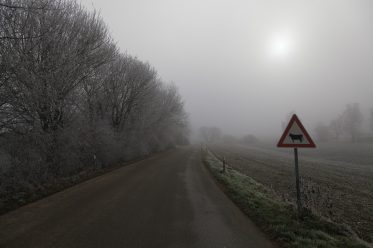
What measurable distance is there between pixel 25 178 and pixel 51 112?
158 inches

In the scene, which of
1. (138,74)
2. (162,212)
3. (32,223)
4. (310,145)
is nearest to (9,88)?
(32,223)

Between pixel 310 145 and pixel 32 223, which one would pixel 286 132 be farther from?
pixel 32 223

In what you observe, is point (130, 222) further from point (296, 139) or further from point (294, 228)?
point (296, 139)

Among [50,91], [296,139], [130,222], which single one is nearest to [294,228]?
[296,139]

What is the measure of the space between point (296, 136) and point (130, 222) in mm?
5209

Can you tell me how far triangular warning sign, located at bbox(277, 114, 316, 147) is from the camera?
589 cm

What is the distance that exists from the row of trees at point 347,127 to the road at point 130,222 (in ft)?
290

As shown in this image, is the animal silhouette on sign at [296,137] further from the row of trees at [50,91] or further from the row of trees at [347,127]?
the row of trees at [347,127]

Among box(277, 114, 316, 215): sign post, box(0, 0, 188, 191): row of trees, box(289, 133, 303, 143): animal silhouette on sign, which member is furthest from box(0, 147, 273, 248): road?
box(0, 0, 188, 191): row of trees

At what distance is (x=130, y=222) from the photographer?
540cm

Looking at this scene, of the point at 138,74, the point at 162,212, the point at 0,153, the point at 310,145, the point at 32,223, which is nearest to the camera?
the point at 32,223

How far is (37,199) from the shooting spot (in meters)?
7.67

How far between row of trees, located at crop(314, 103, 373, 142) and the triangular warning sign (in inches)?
3426

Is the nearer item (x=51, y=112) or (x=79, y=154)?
(x=51, y=112)
